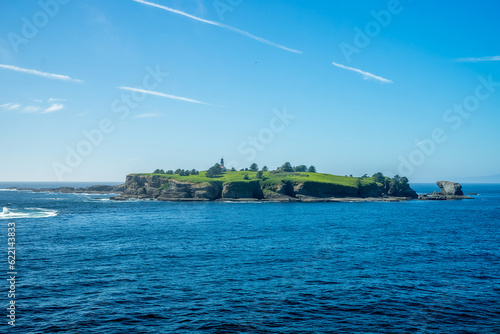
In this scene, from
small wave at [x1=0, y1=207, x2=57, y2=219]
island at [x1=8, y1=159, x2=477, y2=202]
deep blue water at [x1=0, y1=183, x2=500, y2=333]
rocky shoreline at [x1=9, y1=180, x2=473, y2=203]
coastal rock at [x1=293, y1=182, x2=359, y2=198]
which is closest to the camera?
deep blue water at [x1=0, y1=183, x2=500, y2=333]

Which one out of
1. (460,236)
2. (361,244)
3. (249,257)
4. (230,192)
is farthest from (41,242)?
(230,192)

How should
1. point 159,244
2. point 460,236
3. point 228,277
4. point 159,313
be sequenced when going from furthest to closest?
1. point 460,236
2. point 159,244
3. point 228,277
4. point 159,313

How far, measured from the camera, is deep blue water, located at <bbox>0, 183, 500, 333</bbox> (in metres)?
28.7

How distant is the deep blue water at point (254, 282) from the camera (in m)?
28.7

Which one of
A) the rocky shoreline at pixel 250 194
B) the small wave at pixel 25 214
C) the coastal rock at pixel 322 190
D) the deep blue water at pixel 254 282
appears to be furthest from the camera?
the coastal rock at pixel 322 190

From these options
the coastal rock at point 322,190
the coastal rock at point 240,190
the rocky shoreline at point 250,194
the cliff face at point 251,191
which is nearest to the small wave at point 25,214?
the rocky shoreline at point 250,194

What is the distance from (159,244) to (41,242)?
20595 mm

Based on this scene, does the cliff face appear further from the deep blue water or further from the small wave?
the deep blue water

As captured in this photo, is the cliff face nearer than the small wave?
No

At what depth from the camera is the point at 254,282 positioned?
38906mm

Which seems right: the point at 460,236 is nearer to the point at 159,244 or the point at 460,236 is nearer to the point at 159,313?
the point at 159,244

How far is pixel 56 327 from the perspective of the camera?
27109mm

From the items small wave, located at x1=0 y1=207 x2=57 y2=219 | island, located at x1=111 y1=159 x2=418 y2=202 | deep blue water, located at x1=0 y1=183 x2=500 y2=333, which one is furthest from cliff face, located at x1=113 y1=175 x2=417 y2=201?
deep blue water, located at x1=0 y1=183 x2=500 y2=333

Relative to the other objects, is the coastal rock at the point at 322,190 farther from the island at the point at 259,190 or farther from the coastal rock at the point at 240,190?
the coastal rock at the point at 240,190
